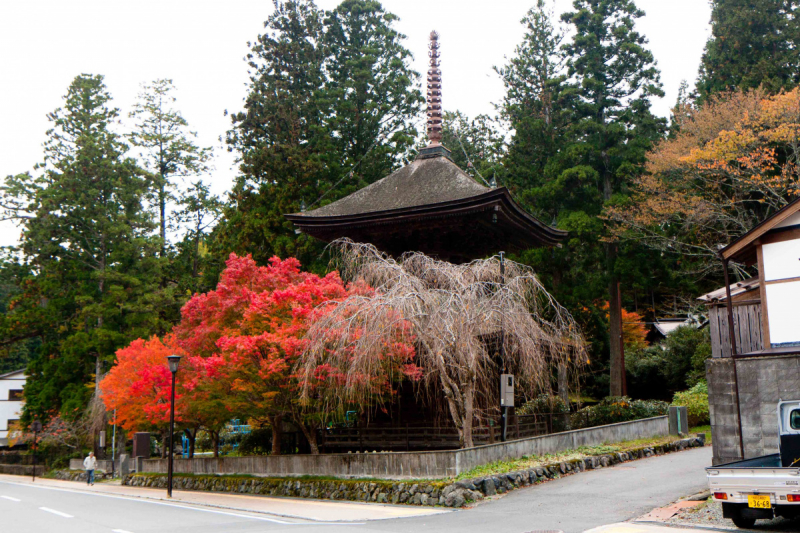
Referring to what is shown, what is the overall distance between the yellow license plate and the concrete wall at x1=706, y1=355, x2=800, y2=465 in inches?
139

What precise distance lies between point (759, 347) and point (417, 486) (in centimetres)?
804

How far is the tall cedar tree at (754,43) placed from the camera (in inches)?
1310

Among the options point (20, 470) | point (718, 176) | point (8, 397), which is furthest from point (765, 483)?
point (8, 397)

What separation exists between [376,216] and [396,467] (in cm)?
948

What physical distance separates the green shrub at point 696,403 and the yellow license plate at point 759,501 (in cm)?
1904

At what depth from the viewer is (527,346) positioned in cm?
1620

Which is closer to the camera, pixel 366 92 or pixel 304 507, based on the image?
pixel 304 507

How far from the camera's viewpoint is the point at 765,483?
926 centimetres

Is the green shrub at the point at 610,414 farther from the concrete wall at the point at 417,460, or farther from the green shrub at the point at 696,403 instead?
the green shrub at the point at 696,403

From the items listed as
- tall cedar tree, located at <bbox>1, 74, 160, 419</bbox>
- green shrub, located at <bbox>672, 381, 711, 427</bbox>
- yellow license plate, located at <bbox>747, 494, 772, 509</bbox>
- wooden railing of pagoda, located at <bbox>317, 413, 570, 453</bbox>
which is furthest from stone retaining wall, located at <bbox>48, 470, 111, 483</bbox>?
yellow license plate, located at <bbox>747, 494, 772, 509</bbox>

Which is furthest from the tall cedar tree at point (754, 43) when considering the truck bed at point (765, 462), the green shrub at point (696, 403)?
the truck bed at point (765, 462)

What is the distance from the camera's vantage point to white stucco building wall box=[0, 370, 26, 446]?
190 ft

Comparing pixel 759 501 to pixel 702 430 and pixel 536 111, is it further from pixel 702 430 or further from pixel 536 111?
pixel 536 111

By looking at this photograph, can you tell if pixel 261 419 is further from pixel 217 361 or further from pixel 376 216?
pixel 376 216
